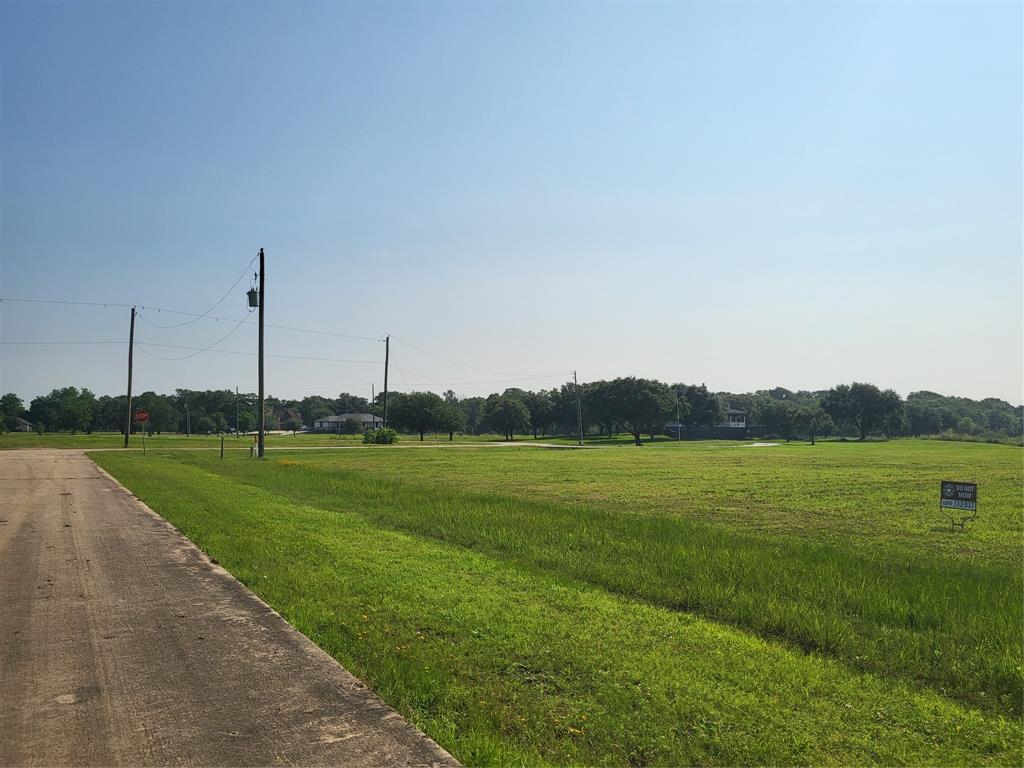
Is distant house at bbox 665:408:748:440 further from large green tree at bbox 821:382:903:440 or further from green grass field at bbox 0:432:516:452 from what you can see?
green grass field at bbox 0:432:516:452

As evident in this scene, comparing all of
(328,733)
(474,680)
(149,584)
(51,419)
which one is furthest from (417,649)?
(51,419)

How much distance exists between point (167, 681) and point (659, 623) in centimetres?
487

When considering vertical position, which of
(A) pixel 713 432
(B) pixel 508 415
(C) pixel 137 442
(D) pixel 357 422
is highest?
(B) pixel 508 415

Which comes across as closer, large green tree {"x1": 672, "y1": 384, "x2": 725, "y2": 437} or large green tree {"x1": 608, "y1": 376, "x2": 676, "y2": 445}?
large green tree {"x1": 608, "y1": 376, "x2": 676, "y2": 445}

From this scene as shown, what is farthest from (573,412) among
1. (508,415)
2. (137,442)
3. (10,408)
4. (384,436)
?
(10,408)

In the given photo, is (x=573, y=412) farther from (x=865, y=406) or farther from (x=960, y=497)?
(x=960, y=497)

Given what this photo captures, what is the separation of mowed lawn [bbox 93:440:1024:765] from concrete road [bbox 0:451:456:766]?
386 mm

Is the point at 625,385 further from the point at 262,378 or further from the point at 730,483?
the point at 730,483

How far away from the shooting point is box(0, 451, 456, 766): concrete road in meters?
4.67

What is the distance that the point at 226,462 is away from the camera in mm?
37500

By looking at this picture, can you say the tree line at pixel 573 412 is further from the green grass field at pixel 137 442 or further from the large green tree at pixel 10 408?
the green grass field at pixel 137 442

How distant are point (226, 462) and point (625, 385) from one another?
9116cm

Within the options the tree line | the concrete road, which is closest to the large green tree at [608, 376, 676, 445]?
the tree line

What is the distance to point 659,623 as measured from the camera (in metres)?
7.82
